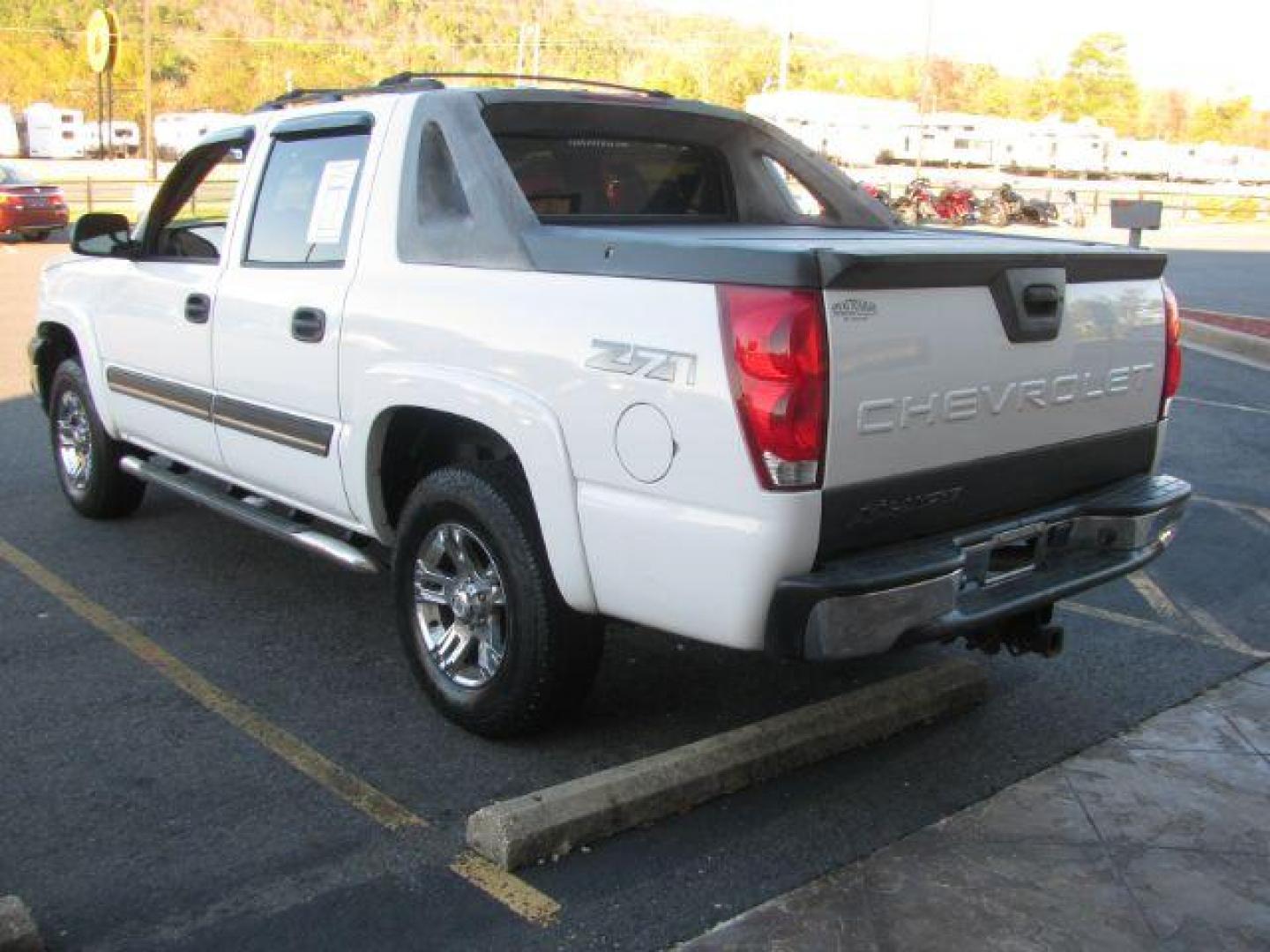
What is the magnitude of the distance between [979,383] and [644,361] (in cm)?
96

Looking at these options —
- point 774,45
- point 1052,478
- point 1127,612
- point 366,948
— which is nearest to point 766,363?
point 1052,478

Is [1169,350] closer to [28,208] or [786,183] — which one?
[786,183]

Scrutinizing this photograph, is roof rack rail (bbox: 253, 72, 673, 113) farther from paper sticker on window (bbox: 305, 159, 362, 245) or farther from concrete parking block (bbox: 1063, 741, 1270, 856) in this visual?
concrete parking block (bbox: 1063, 741, 1270, 856)

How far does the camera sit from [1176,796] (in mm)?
3988

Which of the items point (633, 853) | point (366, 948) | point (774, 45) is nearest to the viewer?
point (366, 948)

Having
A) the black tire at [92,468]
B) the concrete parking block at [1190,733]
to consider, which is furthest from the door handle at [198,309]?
the concrete parking block at [1190,733]

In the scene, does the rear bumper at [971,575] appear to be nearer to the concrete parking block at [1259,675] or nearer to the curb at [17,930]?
the concrete parking block at [1259,675]

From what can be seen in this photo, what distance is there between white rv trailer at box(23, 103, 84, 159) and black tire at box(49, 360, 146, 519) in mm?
78747

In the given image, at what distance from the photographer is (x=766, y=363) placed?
318cm

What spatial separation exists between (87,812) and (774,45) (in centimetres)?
14443

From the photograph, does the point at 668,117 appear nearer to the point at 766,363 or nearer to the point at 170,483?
the point at 766,363

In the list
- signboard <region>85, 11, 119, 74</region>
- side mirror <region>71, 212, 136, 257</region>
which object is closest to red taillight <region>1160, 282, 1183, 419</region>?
side mirror <region>71, 212, 136, 257</region>

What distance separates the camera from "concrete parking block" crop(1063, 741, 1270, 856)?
374 cm

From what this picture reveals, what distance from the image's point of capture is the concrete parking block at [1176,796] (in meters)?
3.74
